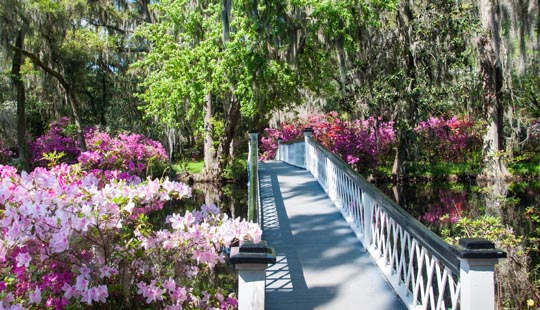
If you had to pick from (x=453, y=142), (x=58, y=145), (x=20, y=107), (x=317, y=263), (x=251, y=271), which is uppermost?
(x=20, y=107)

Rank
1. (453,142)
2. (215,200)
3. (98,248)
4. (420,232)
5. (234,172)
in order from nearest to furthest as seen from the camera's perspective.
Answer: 1. (98,248)
2. (420,232)
3. (215,200)
4. (234,172)
5. (453,142)

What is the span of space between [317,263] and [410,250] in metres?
1.64

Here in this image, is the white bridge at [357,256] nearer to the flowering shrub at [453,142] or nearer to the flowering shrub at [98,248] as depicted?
the flowering shrub at [98,248]

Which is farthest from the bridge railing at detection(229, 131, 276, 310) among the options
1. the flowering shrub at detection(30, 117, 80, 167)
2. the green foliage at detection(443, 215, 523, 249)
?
the flowering shrub at detection(30, 117, 80, 167)

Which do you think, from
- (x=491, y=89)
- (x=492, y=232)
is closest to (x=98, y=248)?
(x=492, y=232)

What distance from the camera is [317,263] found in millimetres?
5547

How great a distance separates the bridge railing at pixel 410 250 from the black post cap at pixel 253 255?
1.14 metres

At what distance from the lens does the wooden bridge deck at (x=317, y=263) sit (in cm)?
448

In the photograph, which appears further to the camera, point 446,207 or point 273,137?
point 273,137

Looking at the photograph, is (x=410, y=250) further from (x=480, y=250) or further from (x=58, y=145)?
(x=58, y=145)

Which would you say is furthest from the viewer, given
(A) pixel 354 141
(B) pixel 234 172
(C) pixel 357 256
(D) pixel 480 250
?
(A) pixel 354 141

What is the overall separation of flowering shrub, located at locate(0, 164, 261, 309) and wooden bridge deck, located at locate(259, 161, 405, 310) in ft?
3.95

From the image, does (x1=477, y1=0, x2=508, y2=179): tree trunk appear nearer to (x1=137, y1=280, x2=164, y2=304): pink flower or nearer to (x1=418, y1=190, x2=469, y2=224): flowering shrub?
(x1=418, y1=190, x2=469, y2=224): flowering shrub

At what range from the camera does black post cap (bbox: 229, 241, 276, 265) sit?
3.04 m
